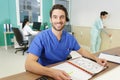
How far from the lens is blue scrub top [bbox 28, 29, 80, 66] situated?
4.12 ft

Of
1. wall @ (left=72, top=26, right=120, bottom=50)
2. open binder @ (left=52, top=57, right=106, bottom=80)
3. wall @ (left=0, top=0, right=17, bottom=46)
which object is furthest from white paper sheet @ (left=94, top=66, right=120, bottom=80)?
wall @ (left=0, top=0, right=17, bottom=46)

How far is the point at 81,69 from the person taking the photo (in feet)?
3.48

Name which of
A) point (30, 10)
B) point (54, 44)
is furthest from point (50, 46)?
point (30, 10)

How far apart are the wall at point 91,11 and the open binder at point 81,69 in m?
3.00

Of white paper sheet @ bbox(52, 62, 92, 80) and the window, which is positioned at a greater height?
the window

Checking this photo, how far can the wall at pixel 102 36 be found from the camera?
3869mm

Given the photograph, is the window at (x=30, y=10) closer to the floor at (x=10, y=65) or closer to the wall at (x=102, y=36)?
the wall at (x=102, y=36)

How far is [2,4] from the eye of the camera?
14.3 feet

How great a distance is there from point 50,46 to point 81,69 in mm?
389

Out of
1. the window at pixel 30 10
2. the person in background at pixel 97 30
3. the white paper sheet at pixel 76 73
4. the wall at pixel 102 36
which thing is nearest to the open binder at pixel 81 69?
the white paper sheet at pixel 76 73

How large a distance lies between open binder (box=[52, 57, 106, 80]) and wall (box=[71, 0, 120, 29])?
2996 mm

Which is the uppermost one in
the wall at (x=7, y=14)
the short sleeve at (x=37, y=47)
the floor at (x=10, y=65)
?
the wall at (x=7, y=14)

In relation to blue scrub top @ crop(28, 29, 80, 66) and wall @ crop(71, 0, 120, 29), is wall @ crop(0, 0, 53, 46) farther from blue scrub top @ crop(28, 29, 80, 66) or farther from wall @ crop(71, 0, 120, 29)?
blue scrub top @ crop(28, 29, 80, 66)

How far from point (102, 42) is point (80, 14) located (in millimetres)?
1313
